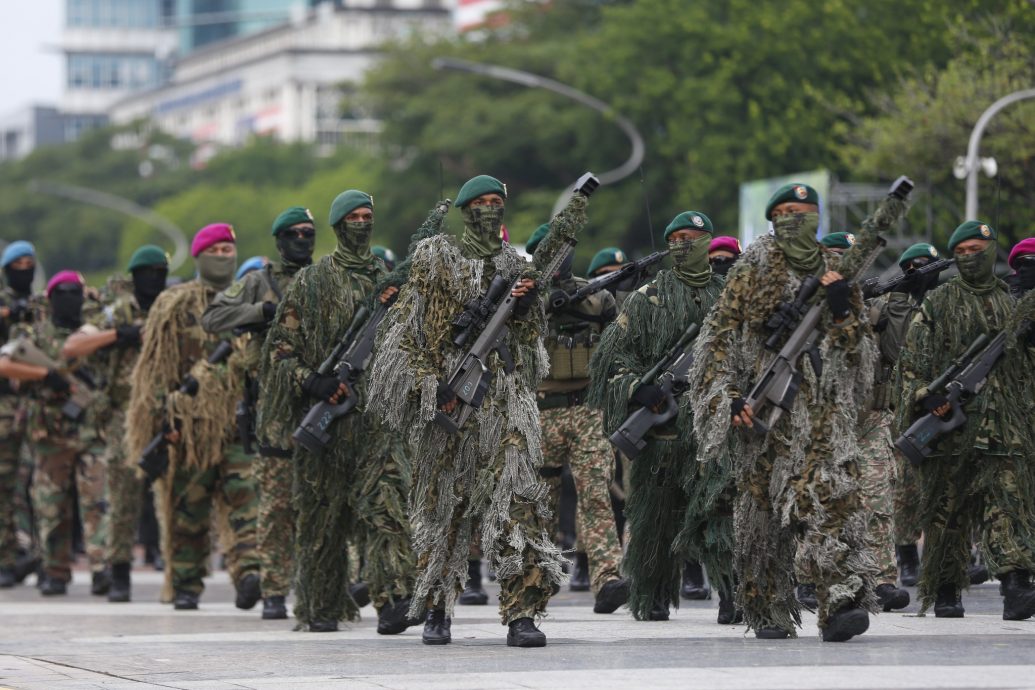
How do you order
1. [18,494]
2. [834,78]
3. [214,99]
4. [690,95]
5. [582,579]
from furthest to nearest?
[214,99], [690,95], [834,78], [18,494], [582,579]

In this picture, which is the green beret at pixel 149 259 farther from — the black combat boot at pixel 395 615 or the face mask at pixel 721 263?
the black combat boot at pixel 395 615

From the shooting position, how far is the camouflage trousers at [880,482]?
43.1 ft

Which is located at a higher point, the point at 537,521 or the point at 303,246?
the point at 303,246

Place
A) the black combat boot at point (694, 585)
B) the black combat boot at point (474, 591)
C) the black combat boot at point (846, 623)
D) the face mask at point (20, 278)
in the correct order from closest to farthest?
the black combat boot at point (846, 623) → the black combat boot at point (694, 585) → the black combat boot at point (474, 591) → the face mask at point (20, 278)

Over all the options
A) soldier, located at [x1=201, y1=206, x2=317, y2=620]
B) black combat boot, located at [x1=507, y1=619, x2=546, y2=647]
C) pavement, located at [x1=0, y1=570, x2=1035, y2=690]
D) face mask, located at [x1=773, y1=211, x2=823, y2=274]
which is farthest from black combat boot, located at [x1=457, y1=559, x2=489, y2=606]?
face mask, located at [x1=773, y1=211, x2=823, y2=274]

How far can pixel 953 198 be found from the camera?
132 ft

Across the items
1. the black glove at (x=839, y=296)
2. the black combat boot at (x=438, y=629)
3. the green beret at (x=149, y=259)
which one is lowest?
the black combat boot at (x=438, y=629)

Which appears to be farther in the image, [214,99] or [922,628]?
[214,99]

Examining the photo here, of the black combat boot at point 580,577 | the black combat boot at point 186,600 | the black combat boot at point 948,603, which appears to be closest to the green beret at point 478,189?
the black combat boot at point 948,603

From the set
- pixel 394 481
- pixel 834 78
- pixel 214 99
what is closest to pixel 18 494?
pixel 394 481

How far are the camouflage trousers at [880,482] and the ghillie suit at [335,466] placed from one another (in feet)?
9.02

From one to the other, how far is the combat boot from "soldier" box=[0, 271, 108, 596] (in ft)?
24.5

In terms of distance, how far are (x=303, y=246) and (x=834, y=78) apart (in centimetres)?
A: 3634

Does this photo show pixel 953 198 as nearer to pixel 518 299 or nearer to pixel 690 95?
pixel 690 95
